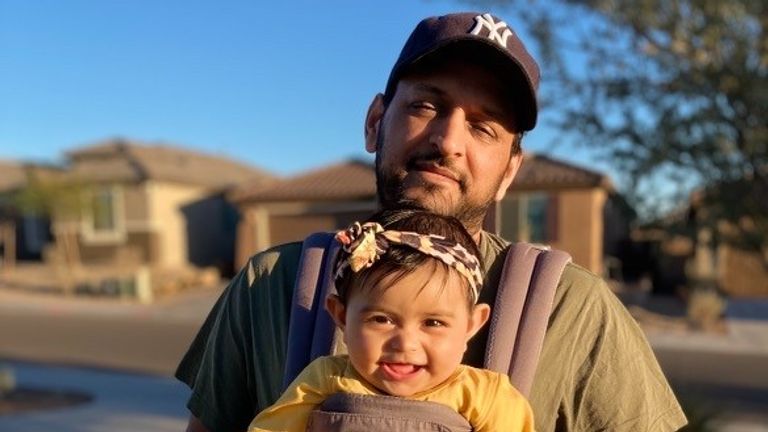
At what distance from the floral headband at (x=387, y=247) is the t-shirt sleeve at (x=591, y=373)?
0.22m

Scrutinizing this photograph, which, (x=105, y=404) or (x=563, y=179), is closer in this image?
(x=105, y=404)

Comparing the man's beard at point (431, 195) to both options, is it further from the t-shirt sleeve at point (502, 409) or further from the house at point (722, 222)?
the house at point (722, 222)

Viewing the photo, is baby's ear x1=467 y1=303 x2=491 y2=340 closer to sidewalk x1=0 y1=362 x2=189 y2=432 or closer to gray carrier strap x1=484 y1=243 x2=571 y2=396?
gray carrier strap x1=484 y1=243 x2=571 y2=396

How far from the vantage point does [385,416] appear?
1326 mm

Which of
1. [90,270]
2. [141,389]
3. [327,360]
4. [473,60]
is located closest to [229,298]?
[327,360]

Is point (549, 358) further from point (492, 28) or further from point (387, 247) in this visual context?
point (492, 28)

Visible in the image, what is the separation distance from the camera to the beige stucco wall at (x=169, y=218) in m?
24.0

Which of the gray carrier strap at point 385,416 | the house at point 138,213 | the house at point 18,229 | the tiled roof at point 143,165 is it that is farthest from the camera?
the house at point 18,229

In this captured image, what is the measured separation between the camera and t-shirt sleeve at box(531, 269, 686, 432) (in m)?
1.45

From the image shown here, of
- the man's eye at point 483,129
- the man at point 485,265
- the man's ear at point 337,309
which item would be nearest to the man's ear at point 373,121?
the man at point 485,265

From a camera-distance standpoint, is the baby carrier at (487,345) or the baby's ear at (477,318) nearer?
the baby carrier at (487,345)

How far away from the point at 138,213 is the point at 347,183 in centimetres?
851

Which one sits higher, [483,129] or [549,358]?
[483,129]

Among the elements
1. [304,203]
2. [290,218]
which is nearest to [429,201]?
[304,203]
